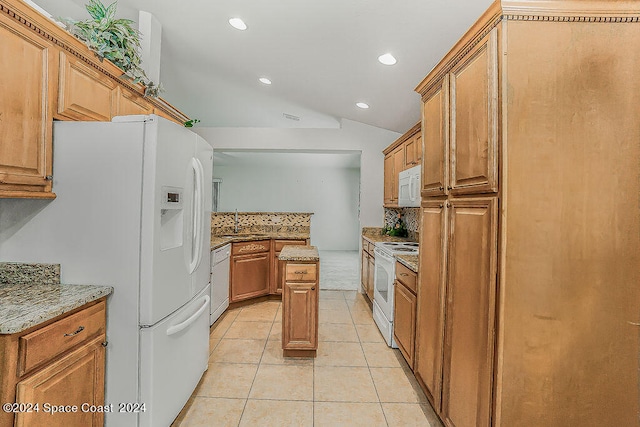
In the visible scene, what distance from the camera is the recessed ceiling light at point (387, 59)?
2507mm

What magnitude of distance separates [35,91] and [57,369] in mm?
1279

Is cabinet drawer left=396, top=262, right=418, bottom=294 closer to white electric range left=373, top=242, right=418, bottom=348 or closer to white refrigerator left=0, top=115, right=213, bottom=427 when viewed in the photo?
white electric range left=373, top=242, right=418, bottom=348

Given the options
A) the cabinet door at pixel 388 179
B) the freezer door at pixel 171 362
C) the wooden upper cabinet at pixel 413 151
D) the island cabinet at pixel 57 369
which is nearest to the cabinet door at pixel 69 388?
the island cabinet at pixel 57 369

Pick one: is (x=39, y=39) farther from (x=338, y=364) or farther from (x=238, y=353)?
(x=338, y=364)

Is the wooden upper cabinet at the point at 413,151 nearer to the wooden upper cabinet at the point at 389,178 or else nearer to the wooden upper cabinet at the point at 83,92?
the wooden upper cabinet at the point at 389,178

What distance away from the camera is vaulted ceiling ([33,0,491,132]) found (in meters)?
2.05

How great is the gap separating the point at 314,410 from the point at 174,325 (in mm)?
1059

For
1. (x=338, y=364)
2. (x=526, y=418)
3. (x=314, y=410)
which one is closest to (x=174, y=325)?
(x=314, y=410)

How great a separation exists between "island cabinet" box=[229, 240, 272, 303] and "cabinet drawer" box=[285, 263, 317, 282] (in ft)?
4.70

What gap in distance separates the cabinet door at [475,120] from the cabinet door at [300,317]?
1503mm

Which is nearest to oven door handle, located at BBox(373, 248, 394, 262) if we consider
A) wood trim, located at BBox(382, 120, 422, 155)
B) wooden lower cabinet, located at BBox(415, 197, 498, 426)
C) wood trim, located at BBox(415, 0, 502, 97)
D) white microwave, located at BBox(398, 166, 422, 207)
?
white microwave, located at BBox(398, 166, 422, 207)

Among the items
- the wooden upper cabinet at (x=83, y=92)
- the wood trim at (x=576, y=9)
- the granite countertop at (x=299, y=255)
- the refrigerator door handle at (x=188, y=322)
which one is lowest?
the refrigerator door handle at (x=188, y=322)

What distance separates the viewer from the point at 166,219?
5.58 ft

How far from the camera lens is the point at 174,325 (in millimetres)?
1692
